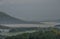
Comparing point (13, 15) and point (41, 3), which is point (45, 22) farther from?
point (13, 15)

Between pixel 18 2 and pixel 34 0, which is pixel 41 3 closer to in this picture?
pixel 34 0

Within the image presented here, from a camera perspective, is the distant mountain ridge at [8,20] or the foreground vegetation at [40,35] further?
the distant mountain ridge at [8,20]

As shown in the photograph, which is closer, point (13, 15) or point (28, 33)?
point (28, 33)

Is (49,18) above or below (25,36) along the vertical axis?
above

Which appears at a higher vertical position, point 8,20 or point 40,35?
point 8,20

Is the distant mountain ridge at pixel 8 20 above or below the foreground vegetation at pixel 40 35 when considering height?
above

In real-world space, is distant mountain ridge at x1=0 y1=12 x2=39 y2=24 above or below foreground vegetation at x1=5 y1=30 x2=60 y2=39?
above

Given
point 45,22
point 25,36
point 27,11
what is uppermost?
point 27,11

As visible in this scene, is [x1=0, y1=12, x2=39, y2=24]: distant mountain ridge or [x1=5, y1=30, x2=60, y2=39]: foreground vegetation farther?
[x1=0, y1=12, x2=39, y2=24]: distant mountain ridge

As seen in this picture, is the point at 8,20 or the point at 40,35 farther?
the point at 8,20

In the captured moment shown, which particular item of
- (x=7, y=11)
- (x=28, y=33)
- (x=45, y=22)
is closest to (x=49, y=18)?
(x=45, y=22)

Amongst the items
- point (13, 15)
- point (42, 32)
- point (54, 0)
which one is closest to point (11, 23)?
point (13, 15)
